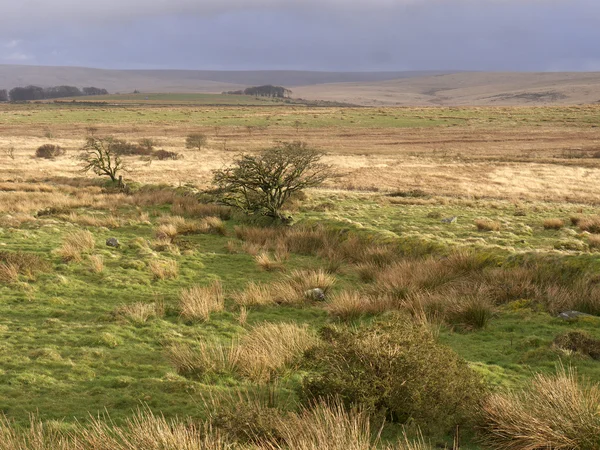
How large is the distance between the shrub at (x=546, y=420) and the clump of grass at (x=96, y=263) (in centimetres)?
979

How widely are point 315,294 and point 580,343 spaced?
503cm

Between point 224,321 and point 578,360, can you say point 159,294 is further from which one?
Result: point 578,360

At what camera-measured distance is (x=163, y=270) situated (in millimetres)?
13094

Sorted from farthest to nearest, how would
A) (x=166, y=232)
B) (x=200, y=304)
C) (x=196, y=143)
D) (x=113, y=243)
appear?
1. (x=196, y=143)
2. (x=166, y=232)
3. (x=113, y=243)
4. (x=200, y=304)

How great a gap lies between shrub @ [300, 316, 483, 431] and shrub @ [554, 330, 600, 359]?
2337mm

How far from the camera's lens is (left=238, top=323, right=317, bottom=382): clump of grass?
7.00m

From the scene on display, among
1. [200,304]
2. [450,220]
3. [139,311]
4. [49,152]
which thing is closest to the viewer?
[139,311]

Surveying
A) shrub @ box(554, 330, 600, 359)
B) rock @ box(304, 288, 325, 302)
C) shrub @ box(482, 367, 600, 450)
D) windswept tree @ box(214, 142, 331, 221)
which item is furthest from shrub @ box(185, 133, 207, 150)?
shrub @ box(482, 367, 600, 450)

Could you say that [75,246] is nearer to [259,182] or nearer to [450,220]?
[259,182]

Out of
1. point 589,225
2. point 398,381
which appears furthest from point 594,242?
point 398,381

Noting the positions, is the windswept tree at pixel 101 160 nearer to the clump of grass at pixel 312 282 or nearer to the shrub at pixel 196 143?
the shrub at pixel 196 143

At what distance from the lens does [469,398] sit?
588cm

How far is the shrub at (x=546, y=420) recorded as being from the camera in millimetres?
4863

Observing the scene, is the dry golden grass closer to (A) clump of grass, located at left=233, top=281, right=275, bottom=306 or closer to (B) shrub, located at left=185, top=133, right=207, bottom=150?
(A) clump of grass, located at left=233, top=281, right=275, bottom=306
